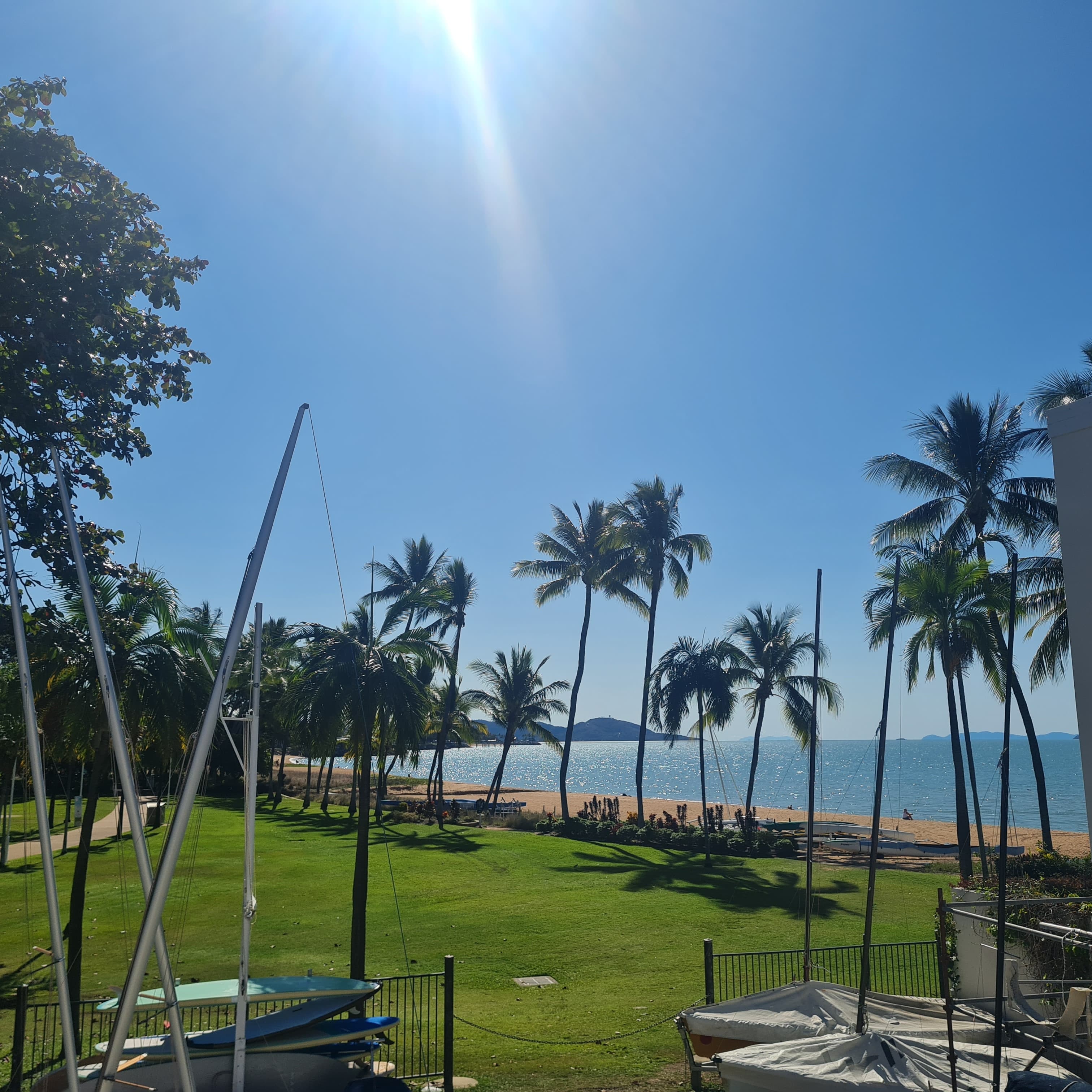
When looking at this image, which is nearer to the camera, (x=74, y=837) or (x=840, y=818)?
(x=74, y=837)

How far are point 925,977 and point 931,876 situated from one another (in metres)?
14.4

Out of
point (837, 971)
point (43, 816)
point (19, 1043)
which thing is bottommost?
point (837, 971)

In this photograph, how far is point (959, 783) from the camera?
28.4 m

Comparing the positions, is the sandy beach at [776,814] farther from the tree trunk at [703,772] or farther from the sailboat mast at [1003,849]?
the sailboat mast at [1003,849]

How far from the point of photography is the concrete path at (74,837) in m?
32.6

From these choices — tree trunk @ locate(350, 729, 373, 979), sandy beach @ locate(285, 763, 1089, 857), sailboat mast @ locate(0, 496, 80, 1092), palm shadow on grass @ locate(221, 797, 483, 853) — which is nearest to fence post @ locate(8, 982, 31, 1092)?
sailboat mast @ locate(0, 496, 80, 1092)

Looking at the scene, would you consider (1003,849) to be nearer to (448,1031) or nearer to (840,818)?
(448,1031)

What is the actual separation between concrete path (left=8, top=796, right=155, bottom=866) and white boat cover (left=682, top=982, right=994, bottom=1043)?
2582 cm

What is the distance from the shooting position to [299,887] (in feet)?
83.8

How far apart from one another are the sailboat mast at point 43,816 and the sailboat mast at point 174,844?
37cm

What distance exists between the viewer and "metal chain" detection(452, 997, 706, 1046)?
13.0 m

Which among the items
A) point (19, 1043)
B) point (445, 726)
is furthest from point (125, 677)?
point (445, 726)

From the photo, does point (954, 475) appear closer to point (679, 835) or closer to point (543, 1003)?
point (679, 835)

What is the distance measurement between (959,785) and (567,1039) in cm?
2005
